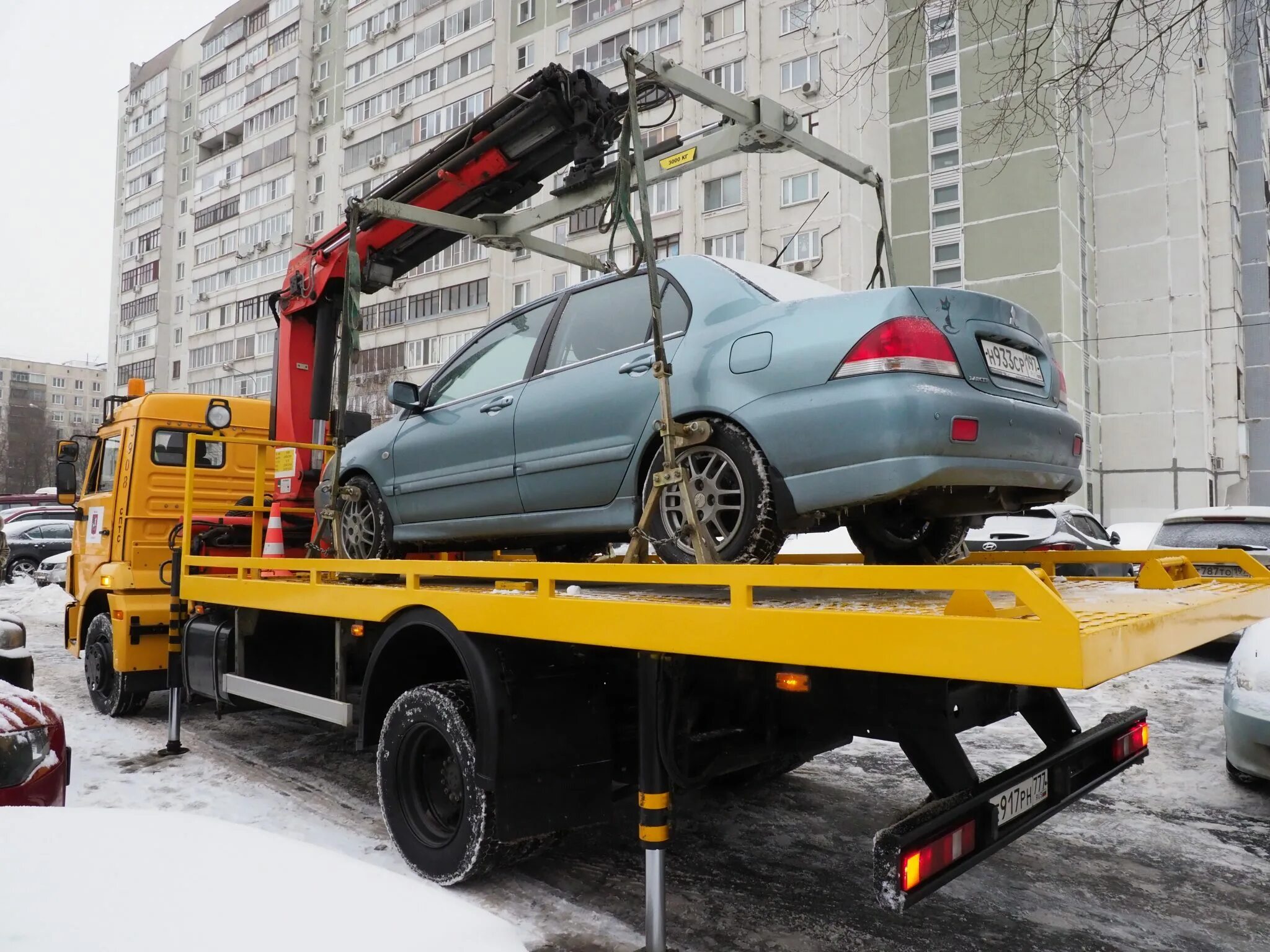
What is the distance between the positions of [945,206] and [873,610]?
31061 millimetres

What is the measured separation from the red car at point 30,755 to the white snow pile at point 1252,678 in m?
4.98

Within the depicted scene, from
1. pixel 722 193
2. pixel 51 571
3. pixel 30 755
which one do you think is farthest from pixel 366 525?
pixel 722 193

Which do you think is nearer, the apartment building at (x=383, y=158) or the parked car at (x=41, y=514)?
the parked car at (x=41, y=514)

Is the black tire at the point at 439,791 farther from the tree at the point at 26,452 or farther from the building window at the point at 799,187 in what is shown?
the tree at the point at 26,452

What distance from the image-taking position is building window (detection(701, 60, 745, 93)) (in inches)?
1117

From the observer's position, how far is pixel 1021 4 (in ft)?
18.2

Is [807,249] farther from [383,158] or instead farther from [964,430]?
[964,430]

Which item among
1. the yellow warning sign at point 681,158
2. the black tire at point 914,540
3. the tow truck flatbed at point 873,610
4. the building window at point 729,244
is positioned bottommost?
the tow truck flatbed at point 873,610

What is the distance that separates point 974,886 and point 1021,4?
5.01 m

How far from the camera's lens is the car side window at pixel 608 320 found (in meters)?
3.70

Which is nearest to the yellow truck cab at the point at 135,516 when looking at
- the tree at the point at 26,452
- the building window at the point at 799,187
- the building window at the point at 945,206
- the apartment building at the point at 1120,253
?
the building window at the point at 799,187

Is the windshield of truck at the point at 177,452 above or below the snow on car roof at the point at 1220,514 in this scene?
above

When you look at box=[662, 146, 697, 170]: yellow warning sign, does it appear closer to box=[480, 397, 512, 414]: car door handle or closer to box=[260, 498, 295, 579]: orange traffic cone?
box=[480, 397, 512, 414]: car door handle

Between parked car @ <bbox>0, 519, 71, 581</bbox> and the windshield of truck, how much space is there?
55.0ft
